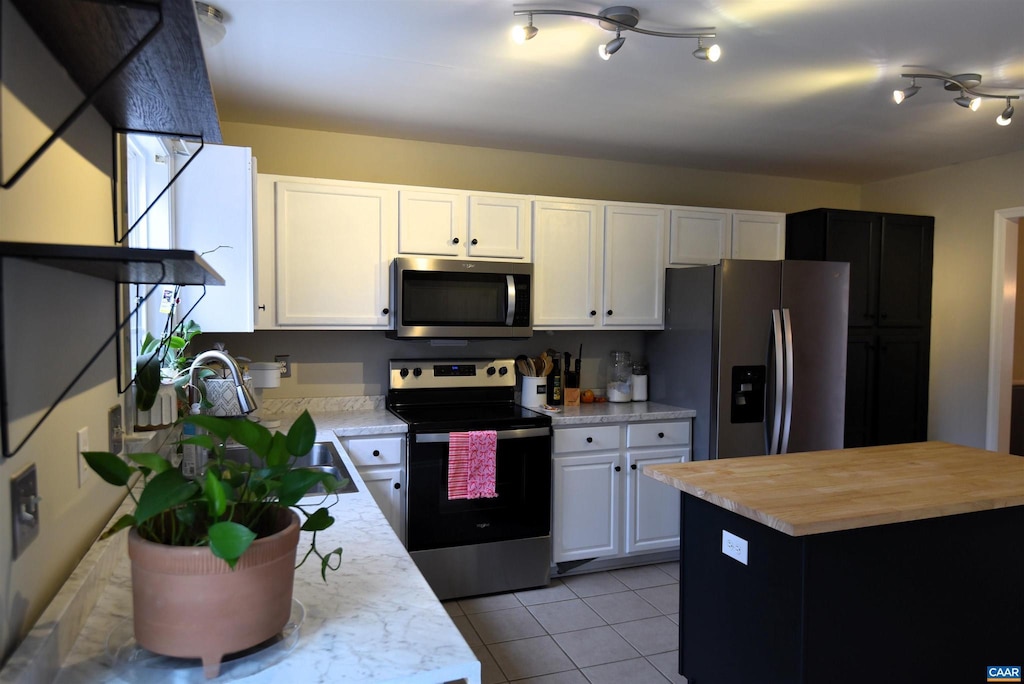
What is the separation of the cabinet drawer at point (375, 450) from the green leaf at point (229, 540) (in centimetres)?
224

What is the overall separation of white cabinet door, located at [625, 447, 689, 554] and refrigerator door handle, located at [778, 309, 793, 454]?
0.52 meters

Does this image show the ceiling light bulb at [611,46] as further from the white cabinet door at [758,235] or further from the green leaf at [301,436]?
the white cabinet door at [758,235]

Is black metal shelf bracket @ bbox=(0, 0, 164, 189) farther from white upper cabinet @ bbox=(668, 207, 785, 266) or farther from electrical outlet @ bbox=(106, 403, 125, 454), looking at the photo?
white upper cabinet @ bbox=(668, 207, 785, 266)

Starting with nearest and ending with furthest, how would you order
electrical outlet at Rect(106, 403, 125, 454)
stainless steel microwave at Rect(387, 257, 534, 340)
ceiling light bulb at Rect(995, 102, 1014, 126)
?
1. electrical outlet at Rect(106, 403, 125, 454)
2. ceiling light bulb at Rect(995, 102, 1014, 126)
3. stainless steel microwave at Rect(387, 257, 534, 340)

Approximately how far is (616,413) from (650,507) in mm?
571

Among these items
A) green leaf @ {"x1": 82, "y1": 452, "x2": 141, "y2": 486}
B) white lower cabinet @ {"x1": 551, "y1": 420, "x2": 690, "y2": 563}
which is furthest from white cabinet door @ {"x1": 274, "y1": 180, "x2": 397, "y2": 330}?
green leaf @ {"x1": 82, "y1": 452, "x2": 141, "y2": 486}

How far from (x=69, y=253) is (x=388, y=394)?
9.46 ft

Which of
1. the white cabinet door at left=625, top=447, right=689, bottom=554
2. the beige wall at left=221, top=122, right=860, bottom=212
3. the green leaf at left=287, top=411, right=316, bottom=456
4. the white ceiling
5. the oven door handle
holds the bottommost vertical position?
the white cabinet door at left=625, top=447, right=689, bottom=554

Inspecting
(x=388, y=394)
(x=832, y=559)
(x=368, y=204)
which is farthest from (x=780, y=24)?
(x=388, y=394)

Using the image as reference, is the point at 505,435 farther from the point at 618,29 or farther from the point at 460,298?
the point at 618,29

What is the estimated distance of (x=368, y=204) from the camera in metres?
3.29

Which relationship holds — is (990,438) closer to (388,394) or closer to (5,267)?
(388,394)

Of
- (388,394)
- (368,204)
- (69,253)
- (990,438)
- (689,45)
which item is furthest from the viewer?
(990,438)

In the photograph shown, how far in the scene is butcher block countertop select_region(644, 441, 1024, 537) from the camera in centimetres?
178
